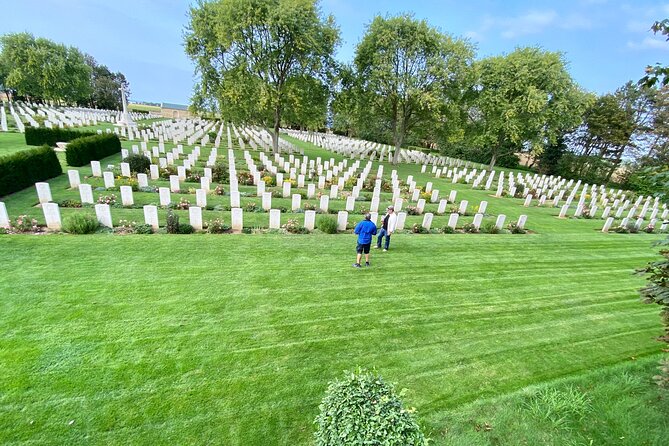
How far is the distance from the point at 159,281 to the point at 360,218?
7518 millimetres

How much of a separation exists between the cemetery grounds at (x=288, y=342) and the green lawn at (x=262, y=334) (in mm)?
25

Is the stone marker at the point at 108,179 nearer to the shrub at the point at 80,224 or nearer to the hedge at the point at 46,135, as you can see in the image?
the shrub at the point at 80,224

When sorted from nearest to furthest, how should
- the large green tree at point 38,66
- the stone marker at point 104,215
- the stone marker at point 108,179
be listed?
the stone marker at point 104,215
the stone marker at point 108,179
the large green tree at point 38,66

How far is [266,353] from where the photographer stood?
14.3 feet

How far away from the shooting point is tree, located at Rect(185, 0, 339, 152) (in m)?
18.4

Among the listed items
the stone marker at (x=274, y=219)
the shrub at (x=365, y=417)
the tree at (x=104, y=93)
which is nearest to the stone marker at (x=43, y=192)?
the stone marker at (x=274, y=219)

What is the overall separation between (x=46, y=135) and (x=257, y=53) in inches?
515

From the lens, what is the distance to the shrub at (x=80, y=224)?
24.3ft

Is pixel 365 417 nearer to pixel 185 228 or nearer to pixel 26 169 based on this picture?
pixel 185 228

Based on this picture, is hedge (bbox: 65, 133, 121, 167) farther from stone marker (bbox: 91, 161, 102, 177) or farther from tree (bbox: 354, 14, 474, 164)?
tree (bbox: 354, 14, 474, 164)

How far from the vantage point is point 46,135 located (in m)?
17.1

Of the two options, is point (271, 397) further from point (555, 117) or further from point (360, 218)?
point (555, 117)

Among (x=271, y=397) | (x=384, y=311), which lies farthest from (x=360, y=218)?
(x=271, y=397)

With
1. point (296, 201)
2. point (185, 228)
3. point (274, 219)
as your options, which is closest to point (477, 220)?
point (296, 201)
